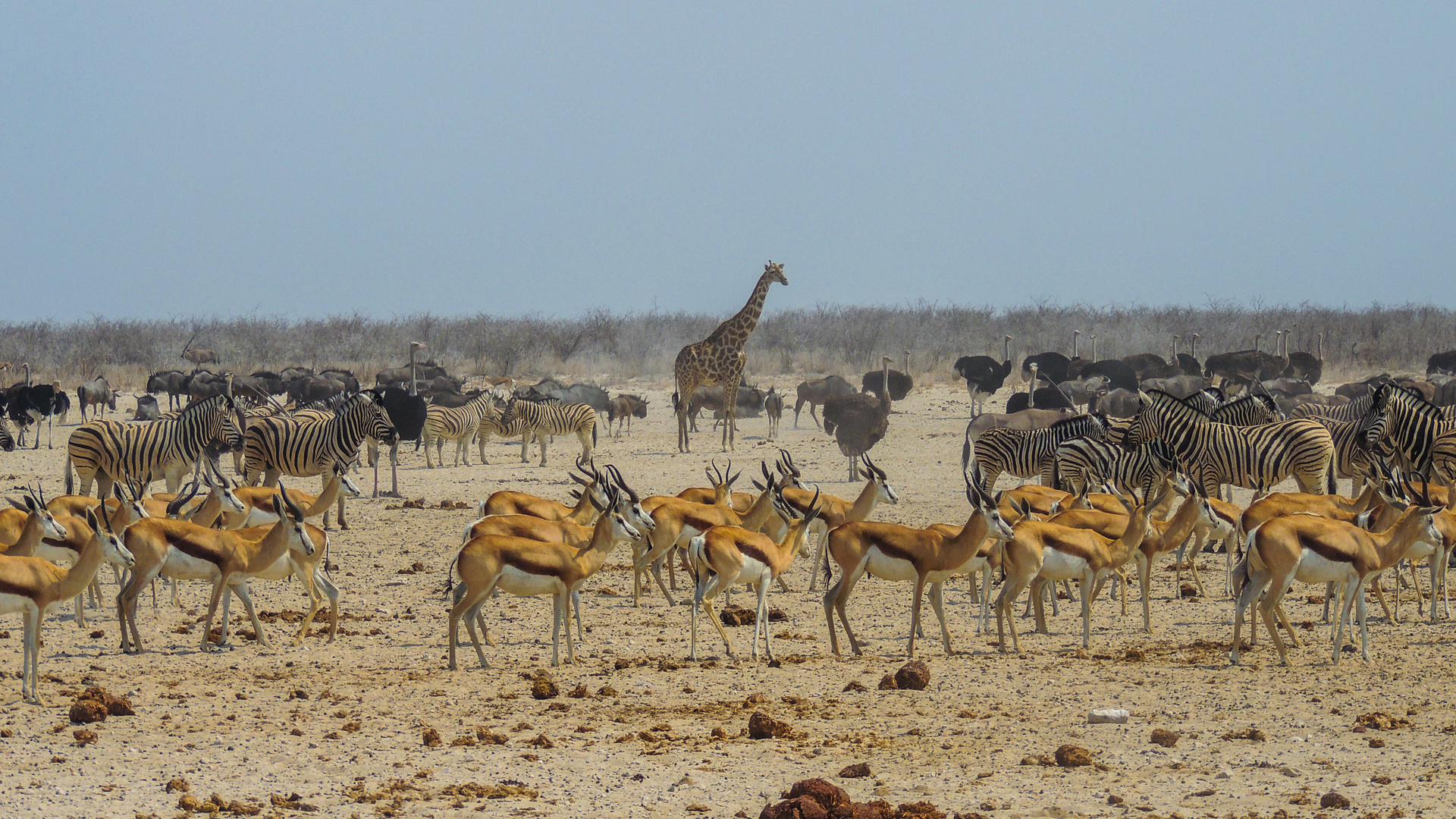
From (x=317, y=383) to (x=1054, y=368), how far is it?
20549 millimetres

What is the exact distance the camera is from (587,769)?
7945 millimetres

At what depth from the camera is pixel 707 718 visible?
9.09 metres

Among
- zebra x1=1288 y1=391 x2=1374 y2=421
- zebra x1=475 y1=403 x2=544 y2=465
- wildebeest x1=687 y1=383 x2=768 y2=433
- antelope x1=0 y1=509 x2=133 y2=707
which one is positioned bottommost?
antelope x1=0 y1=509 x2=133 y2=707

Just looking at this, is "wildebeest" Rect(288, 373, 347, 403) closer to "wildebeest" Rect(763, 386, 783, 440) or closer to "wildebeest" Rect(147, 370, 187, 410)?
"wildebeest" Rect(147, 370, 187, 410)

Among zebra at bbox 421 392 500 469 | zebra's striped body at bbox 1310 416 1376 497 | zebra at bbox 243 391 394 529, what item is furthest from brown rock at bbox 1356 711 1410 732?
zebra at bbox 421 392 500 469

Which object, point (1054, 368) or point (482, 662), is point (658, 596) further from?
point (1054, 368)

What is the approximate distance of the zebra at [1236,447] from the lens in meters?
16.5

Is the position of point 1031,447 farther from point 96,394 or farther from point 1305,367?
point 96,394

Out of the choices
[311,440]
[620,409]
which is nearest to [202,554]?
[311,440]

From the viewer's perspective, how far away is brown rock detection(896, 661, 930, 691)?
9711 millimetres

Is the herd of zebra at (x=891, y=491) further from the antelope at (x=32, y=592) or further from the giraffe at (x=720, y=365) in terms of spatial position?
the giraffe at (x=720, y=365)

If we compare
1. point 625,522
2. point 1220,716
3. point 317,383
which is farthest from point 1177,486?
point 317,383

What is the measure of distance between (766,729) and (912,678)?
1.57 metres

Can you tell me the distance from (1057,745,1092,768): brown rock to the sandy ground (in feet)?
0.17
